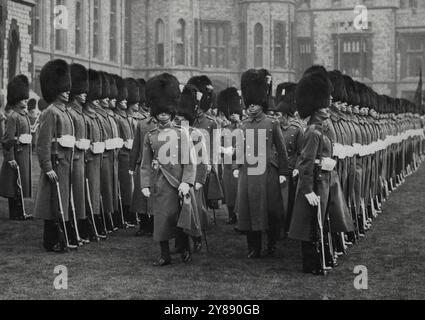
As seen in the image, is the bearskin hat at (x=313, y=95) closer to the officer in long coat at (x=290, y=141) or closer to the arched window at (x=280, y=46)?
the officer in long coat at (x=290, y=141)

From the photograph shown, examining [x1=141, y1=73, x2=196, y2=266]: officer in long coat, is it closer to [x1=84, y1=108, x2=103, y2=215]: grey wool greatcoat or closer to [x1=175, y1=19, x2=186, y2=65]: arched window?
[x1=84, y1=108, x2=103, y2=215]: grey wool greatcoat

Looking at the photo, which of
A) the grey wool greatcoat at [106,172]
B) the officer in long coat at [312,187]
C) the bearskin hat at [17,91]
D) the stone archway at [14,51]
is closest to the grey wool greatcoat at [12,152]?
the bearskin hat at [17,91]

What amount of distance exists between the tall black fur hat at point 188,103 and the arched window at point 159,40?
85.9 ft

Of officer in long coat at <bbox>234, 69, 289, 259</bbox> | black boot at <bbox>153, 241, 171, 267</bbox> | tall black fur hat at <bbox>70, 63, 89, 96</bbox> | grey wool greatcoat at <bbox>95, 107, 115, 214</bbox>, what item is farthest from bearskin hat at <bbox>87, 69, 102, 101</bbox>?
black boot at <bbox>153, 241, 171, 267</bbox>

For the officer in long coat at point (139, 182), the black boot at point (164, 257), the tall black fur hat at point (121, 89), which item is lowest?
the black boot at point (164, 257)

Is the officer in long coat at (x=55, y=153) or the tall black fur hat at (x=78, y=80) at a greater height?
the tall black fur hat at (x=78, y=80)

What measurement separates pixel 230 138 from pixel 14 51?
33.3 feet

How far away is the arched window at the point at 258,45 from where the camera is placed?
36.4 m

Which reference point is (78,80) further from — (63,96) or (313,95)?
(313,95)

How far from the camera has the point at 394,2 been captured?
123ft

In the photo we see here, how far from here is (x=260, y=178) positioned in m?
8.70

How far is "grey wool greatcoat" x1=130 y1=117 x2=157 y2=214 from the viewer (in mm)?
9562

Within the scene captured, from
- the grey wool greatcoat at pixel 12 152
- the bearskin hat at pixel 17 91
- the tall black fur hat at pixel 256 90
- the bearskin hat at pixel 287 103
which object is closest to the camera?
the tall black fur hat at pixel 256 90
